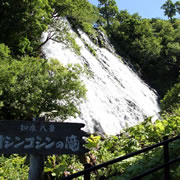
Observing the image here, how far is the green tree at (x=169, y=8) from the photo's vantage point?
133ft

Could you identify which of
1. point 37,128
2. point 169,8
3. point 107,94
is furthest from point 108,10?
point 37,128

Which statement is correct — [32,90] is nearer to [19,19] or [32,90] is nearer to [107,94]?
[19,19]

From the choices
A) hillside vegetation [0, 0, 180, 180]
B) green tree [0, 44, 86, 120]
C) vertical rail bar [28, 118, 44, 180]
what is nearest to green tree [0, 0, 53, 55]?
hillside vegetation [0, 0, 180, 180]

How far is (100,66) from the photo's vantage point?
53.7 feet

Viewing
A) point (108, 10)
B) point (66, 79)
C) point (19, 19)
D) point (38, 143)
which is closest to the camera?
point (38, 143)

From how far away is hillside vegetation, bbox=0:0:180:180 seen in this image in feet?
Answer: 13.4

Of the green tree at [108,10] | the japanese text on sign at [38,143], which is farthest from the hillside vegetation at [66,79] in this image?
the green tree at [108,10]

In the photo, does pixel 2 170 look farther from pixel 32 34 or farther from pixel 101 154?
pixel 32 34

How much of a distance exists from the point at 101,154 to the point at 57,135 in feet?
7.18

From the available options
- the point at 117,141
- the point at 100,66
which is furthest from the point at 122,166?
the point at 100,66

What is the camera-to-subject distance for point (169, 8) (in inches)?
1612

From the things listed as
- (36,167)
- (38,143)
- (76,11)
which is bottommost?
(36,167)

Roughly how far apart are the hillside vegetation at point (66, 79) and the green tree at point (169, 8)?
15.2 m

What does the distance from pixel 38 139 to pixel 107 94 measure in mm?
11444
